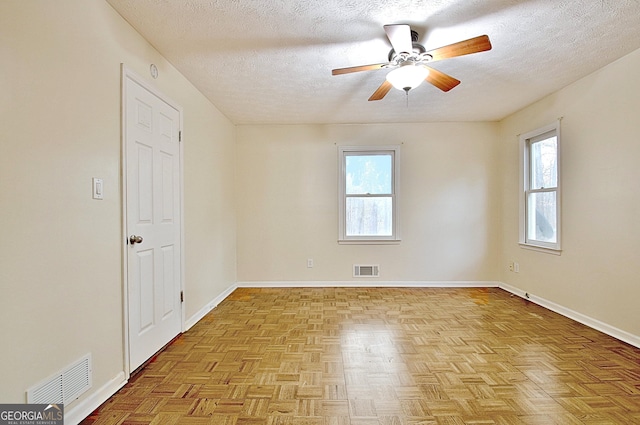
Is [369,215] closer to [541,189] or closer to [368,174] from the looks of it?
[368,174]

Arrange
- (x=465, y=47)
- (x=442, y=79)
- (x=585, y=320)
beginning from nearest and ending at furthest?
(x=465, y=47) → (x=442, y=79) → (x=585, y=320)

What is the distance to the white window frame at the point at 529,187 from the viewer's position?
3.27 m

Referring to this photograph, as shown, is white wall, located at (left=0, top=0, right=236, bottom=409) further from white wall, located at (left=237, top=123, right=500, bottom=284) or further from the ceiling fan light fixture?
white wall, located at (left=237, top=123, right=500, bottom=284)

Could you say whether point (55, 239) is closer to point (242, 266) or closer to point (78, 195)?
point (78, 195)

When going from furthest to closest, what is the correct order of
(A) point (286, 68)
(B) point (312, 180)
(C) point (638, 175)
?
(B) point (312, 180), (A) point (286, 68), (C) point (638, 175)

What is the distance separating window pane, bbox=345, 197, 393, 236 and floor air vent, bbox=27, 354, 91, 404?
336cm

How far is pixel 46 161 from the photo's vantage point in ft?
4.71

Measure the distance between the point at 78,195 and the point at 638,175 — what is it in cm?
390

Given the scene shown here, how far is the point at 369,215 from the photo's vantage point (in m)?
4.51

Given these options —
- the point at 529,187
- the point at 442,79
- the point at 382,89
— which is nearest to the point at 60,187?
the point at 382,89

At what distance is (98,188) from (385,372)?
2129 millimetres

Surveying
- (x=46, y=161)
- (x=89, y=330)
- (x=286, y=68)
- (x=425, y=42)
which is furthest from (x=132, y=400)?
(x=425, y=42)

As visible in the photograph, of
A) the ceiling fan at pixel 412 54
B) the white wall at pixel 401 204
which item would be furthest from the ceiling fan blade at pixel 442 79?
the white wall at pixel 401 204

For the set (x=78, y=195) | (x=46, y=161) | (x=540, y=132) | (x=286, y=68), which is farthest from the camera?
(x=540, y=132)
